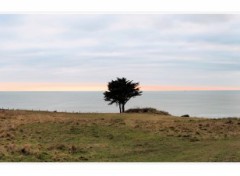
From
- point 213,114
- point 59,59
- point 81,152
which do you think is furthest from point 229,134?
point 59,59

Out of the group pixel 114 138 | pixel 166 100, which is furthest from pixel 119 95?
pixel 166 100

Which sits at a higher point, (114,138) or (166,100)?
(166,100)

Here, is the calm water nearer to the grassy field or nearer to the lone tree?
the grassy field

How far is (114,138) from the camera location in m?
18.3

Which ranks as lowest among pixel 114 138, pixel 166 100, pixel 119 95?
pixel 114 138

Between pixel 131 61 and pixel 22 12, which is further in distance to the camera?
pixel 131 61

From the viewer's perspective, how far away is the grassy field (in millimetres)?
14742

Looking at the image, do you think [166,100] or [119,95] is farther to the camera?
[119,95]

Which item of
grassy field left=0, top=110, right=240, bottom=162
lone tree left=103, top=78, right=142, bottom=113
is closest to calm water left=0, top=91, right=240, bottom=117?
grassy field left=0, top=110, right=240, bottom=162

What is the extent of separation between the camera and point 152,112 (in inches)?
1011

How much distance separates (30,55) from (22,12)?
2.17m

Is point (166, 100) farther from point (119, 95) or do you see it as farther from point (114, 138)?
point (119, 95)

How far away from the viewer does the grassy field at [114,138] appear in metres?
14.7
